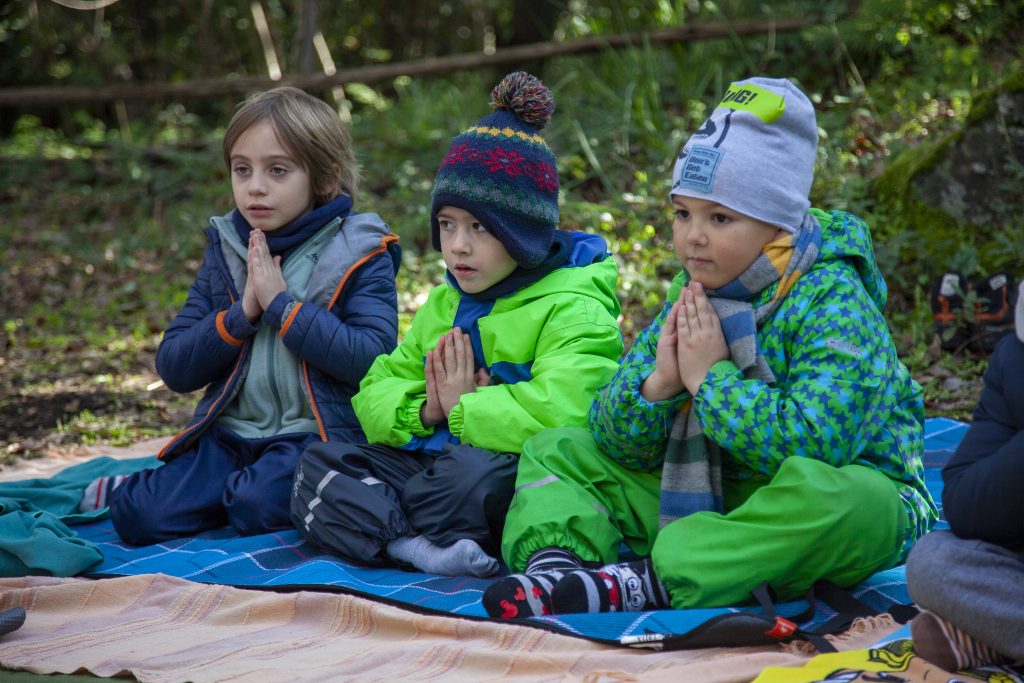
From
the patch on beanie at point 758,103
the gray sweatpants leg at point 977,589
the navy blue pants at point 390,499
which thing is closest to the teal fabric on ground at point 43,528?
the navy blue pants at point 390,499

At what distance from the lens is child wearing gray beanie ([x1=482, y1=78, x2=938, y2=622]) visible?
2.56 meters

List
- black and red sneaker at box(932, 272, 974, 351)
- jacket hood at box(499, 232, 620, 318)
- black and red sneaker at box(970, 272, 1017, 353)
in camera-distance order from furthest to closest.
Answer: black and red sneaker at box(932, 272, 974, 351)
black and red sneaker at box(970, 272, 1017, 353)
jacket hood at box(499, 232, 620, 318)

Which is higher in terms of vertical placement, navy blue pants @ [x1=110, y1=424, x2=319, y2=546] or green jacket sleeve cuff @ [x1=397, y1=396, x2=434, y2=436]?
green jacket sleeve cuff @ [x1=397, y1=396, x2=434, y2=436]

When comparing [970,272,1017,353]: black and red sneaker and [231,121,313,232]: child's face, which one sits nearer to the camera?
[231,121,313,232]: child's face

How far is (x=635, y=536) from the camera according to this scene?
10.1 ft

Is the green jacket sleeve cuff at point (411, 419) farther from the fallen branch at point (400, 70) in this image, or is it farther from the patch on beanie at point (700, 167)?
the fallen branch at point (400, 70)

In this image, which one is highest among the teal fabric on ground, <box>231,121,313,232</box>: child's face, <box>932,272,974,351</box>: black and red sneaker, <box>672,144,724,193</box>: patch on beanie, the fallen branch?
the fallen branch

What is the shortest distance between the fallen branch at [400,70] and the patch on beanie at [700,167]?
5108 millimetres

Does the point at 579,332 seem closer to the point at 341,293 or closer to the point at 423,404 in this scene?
the point at 423,404

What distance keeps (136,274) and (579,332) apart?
18.2 feet

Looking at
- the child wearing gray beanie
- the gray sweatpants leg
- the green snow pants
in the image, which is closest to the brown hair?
the child wearing gray beanie

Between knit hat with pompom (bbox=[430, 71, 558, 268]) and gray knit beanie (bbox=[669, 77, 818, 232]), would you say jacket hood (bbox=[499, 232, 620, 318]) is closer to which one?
knit hat with pompom (bbox=[430, 71, 558, 268])

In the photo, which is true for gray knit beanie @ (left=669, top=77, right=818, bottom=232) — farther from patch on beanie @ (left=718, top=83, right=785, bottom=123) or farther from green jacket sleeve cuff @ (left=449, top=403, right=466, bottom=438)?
green jacket sleeve cuff @ (left=449, top=403, right=466, bottom=438)

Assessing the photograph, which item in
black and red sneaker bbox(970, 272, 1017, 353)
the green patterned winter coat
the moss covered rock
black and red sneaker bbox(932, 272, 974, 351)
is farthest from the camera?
the moss covered rock
